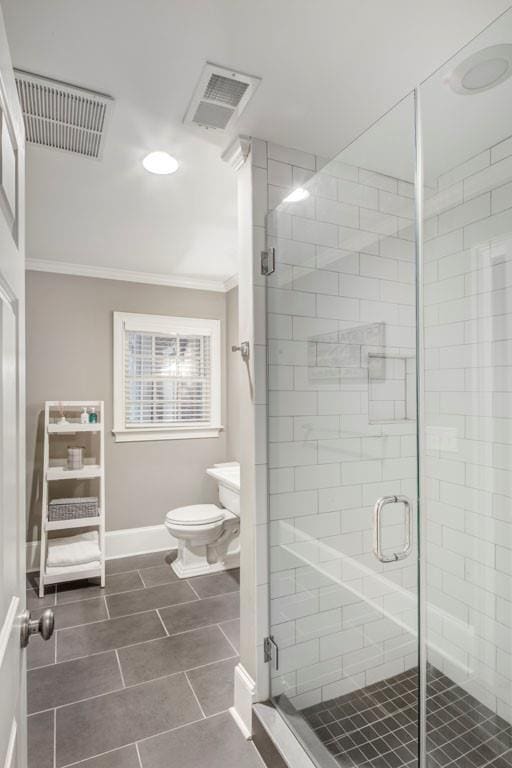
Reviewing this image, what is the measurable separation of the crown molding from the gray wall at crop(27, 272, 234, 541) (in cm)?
210

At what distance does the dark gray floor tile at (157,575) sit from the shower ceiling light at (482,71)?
10.9 feet

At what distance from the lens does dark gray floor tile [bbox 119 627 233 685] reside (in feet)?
7.04

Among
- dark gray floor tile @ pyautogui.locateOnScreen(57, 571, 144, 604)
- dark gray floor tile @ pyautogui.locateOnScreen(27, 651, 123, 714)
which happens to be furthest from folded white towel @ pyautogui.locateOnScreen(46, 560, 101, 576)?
dark gray floor tile @ pyautogui.locateOnScreen(27, 651, 123, 714)

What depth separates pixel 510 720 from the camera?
4.58 feet

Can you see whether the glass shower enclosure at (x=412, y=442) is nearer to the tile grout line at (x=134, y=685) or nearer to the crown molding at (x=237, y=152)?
the crown molding at (x=237, y=152)

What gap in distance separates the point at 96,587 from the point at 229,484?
1.23 m

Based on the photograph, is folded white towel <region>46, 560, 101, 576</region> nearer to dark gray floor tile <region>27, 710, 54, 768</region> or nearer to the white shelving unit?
the white shelving unit

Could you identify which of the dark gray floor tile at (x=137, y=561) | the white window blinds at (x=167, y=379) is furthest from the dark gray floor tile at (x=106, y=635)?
the white window blinds at (x=167, y=379)

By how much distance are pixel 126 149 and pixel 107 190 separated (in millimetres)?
432

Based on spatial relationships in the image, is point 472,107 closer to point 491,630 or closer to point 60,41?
point 60,41

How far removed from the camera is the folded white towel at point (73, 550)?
3.01 m

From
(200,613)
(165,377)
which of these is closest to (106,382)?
(165,377)

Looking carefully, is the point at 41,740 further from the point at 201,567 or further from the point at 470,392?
the point at 470,392

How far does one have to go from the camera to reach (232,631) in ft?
8.20
